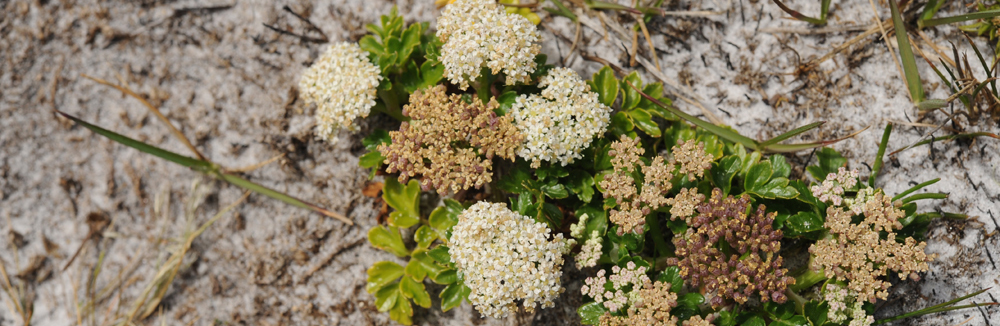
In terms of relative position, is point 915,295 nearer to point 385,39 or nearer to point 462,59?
point 462,59

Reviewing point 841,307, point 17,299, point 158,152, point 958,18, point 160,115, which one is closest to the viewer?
point 841,307

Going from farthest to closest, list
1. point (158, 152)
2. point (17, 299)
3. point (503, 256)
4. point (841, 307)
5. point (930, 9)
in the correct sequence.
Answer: point (17, 299) → point (158, 152) → point (930, 9) → point (841, 307) → point (503, 256)

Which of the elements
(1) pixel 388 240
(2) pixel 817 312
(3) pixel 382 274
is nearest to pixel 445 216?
(1) pixel 388 240

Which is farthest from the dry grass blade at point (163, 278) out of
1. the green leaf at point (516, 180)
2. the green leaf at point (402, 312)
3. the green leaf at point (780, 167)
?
the green leaf at point (780, 167)

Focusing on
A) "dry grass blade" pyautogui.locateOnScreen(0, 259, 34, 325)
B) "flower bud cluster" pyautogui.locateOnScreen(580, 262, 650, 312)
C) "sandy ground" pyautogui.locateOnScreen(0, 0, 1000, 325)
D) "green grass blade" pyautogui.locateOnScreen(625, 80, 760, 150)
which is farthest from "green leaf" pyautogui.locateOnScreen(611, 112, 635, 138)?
"dry grass blade" pyautogui.locateOnScreen(0, 259, 34, 325)

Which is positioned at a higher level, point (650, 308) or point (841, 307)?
point (841, 307)

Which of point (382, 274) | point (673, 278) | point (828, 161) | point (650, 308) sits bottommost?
point (382, 274)

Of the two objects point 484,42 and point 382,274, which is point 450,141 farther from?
point 382,274

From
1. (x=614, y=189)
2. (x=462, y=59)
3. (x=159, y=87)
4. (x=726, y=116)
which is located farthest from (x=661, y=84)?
(x=159, y=87)
